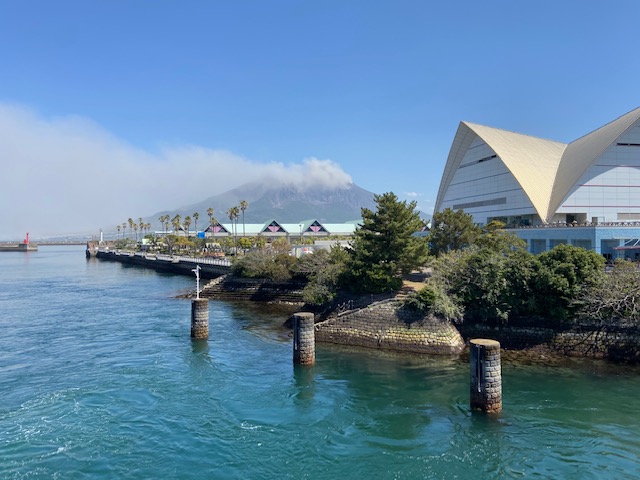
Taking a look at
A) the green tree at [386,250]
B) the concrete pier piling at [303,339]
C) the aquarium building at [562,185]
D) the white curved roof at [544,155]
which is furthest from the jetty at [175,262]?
the white curved roof at [544,155]

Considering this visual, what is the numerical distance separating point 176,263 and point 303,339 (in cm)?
6916

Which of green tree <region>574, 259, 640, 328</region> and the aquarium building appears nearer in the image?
green tree <region>574, 259, 640, 328</region>

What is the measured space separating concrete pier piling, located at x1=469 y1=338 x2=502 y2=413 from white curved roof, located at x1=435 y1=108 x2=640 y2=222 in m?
44.1

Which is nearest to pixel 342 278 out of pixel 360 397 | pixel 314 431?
pixel 360 397

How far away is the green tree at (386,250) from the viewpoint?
112ft

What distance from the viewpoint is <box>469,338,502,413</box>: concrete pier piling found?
1820cm

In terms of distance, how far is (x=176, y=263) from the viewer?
88688 millimetres

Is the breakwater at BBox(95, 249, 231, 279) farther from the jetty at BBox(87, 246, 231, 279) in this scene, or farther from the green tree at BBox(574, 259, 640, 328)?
the green tree at BBox(574, 259, 640, 328)

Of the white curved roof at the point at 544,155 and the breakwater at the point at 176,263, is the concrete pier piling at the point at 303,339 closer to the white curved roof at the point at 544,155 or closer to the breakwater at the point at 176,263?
the breakwater at the point at 176,263

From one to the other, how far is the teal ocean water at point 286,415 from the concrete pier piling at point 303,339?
0.76m

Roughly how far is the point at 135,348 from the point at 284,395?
13015 millimetres

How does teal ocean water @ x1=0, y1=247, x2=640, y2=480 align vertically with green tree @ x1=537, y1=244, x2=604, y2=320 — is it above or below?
below

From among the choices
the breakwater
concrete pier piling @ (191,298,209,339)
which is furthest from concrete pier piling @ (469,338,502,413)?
the breakwater

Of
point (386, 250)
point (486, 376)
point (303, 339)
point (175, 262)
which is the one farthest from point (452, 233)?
point (175, 262)
